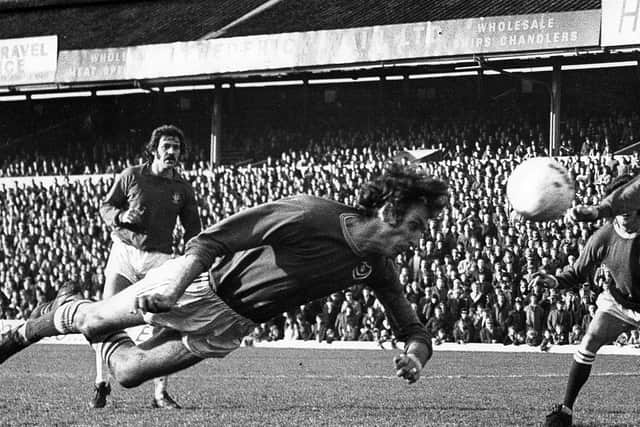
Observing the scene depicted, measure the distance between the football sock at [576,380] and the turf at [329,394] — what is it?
21 cm

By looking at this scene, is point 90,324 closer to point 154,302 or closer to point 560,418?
point 154,302

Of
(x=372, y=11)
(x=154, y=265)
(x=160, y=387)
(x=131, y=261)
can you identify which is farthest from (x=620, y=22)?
(x=160, y=387)

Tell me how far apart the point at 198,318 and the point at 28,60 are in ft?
114

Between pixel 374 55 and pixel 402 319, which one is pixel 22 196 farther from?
pixel 402 319

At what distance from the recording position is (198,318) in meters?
6.47

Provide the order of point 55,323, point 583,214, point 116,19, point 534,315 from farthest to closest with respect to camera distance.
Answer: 1. point 116,19
2. point 534,315
3. point 55,323
4. point 583,214

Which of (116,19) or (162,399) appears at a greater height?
(116,19)

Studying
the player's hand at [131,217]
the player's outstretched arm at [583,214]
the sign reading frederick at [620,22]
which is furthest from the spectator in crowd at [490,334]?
the player's outstretched arm at [583,214]

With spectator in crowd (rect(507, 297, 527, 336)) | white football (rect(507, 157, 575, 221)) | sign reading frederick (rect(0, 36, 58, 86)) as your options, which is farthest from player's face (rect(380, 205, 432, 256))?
sign reading frederick (rect(0, 36, 58, 86))

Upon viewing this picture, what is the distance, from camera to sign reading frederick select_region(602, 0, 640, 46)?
2909cm

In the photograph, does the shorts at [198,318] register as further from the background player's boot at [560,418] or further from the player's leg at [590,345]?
the player's leg at [590,345]

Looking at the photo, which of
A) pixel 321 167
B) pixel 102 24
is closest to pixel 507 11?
pixel 321 167

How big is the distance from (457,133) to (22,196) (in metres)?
12.5

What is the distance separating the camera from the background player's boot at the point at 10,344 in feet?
23.9
